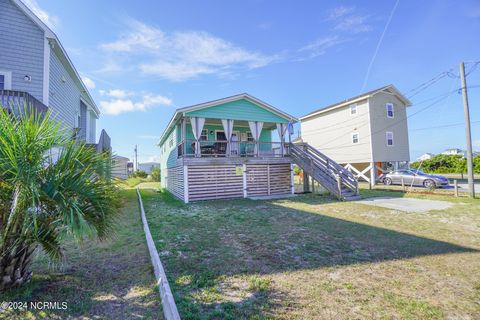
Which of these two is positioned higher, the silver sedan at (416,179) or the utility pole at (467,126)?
the utility pole at (467,126)

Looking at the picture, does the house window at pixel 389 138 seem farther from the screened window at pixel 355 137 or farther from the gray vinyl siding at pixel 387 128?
the screened window at pixel 355 137

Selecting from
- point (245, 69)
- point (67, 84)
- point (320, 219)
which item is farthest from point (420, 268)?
point (245, 69)

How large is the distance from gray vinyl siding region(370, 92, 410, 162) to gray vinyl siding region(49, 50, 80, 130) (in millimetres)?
22195

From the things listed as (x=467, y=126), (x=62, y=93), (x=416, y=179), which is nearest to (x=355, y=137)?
(x=416, y=179)

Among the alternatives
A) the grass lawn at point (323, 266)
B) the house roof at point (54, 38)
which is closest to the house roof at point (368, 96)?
the grass lawn at point (323, 266)

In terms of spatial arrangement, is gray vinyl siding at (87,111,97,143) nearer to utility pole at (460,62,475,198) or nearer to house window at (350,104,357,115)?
house window at (350,104,357,115)

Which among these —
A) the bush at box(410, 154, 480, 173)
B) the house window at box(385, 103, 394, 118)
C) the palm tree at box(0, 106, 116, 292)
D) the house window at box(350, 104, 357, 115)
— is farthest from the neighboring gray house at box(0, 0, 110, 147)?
the bush at box(410, 154, 480, 173)

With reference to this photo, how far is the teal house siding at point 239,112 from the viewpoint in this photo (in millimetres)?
12180

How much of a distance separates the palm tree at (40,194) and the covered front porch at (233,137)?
8.95 m

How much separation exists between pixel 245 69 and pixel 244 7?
553cm

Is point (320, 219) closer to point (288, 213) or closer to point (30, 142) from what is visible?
point (288, 213)

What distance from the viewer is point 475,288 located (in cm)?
305

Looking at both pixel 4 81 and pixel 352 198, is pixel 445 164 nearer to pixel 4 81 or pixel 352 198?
pixel 352 198

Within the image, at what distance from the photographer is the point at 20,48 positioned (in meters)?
8.34
